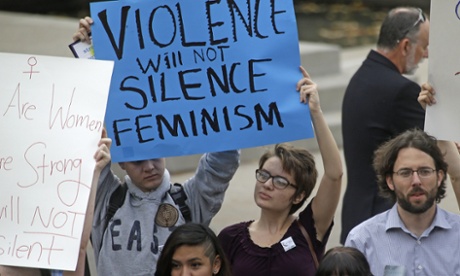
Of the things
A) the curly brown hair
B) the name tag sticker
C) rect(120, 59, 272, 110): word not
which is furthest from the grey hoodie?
the curly brown hair

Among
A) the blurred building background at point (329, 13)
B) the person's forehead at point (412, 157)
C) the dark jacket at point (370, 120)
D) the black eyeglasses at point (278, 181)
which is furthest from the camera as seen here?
the blurred building background at point (329, 13)

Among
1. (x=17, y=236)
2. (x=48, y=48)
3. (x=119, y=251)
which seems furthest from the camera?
(x=48, y=48)

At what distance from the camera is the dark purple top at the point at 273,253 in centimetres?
532

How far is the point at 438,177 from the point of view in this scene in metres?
5.13

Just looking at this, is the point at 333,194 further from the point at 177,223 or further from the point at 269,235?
the point at 177,223

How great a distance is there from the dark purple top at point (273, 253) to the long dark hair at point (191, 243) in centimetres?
32

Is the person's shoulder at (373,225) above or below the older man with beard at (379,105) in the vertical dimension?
below

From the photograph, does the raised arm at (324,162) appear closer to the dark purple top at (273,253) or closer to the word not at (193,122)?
the dark purple top at (273,253)

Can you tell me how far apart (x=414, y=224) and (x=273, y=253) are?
2.10 ft

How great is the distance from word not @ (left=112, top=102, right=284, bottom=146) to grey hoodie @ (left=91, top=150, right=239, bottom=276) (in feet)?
0.54

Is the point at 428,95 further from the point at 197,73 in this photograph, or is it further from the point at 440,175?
A: the point at 197,73

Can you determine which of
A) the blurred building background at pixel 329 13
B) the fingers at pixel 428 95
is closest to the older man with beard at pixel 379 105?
the fingers at pixel 428 95

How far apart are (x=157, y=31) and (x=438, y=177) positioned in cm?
144

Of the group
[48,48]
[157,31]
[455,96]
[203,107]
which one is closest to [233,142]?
[203,107]
